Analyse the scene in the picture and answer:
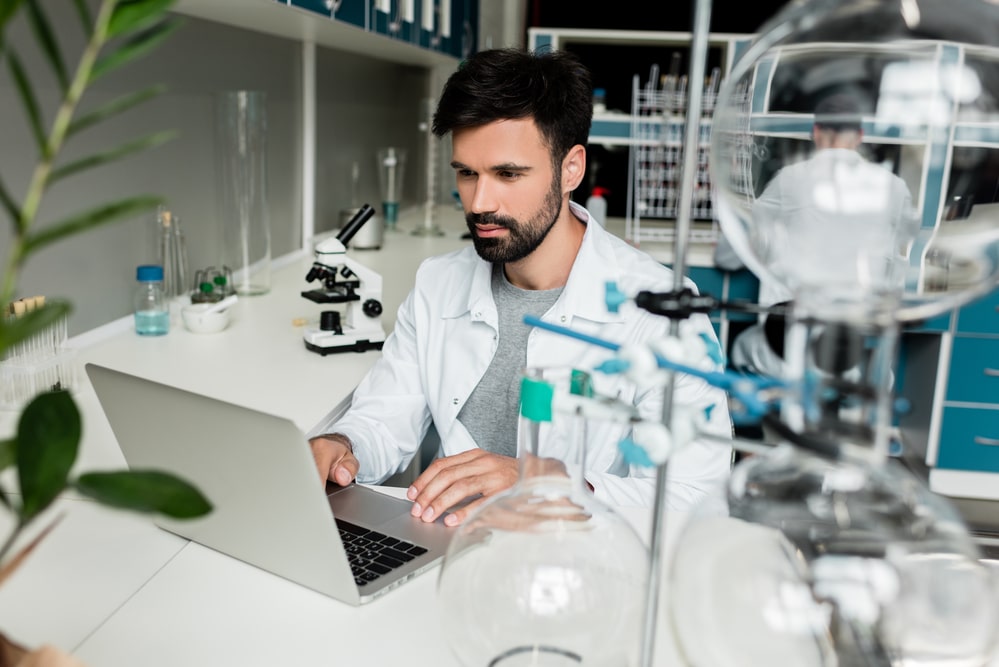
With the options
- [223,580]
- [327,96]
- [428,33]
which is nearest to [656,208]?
[428,33]

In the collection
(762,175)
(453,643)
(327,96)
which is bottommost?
(453,643)

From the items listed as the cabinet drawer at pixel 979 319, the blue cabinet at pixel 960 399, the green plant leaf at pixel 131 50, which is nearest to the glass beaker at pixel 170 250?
the green plant leaf at pixel 131 50

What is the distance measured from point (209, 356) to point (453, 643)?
1308 millimetres

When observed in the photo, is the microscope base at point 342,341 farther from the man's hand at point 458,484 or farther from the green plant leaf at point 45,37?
the green plant leaf at point 45,37

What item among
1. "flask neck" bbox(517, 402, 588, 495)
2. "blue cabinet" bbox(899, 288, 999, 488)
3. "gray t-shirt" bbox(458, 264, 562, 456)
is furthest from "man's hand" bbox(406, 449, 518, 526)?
"blue cabinet" bbox(899, 288, 999, 488)

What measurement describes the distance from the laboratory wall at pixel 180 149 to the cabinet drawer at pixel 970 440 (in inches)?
98.0

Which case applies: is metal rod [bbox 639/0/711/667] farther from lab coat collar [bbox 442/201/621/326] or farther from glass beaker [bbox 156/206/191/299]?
glass beaker [bbox 156/206/191/299]

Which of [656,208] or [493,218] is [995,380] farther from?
[493,218]

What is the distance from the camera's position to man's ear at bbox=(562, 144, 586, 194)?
6.14 ft

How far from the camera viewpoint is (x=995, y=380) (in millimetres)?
3365

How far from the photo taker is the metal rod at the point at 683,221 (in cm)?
61

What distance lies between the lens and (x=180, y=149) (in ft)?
7.49

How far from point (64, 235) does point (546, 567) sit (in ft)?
1.28

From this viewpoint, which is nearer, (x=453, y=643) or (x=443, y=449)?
(x=453, y=643)
